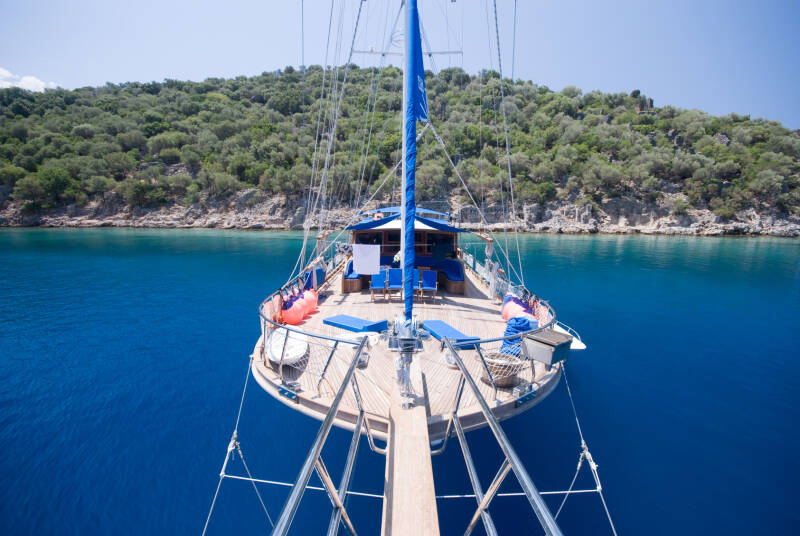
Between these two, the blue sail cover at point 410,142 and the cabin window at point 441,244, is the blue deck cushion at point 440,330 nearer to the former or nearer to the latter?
the blue sail cover at point 410,142

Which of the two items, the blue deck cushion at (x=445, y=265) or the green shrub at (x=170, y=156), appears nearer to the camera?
the blue deck cushion at (x=445, y=265)

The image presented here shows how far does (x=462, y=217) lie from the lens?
5572 cm

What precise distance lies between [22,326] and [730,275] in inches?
1739

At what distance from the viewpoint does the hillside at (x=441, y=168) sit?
165 feet

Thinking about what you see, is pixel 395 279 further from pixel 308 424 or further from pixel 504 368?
pixel 504 368

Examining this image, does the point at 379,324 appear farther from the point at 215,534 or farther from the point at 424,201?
the point at 424,201

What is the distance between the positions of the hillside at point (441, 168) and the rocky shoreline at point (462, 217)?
0.77ft

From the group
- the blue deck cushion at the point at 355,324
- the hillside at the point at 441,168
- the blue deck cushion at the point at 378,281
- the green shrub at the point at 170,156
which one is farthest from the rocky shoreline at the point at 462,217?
the blue deck cushion at the point at 355,324

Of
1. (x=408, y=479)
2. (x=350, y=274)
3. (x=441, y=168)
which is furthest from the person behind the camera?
(x=441, y=168)

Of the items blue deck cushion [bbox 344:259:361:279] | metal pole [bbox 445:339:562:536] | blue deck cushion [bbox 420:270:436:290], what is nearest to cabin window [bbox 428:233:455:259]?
blue deck cushion [bbox 420:270:436:290]

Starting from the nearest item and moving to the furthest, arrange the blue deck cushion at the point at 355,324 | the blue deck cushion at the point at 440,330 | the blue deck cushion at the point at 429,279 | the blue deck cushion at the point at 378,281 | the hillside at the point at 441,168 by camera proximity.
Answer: the blue deck cushion at the point at 440,330 < the blue deck cushion at the point at 355,324 < the blue deck cushion at the point at 378,281 < the blue deck cushion at the point at 429,279 < the hillside at the point at 441,168

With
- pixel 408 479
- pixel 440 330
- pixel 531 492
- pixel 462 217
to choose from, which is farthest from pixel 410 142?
pixel 462 217

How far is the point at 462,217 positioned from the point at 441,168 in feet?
32.1

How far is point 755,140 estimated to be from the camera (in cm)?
5969
